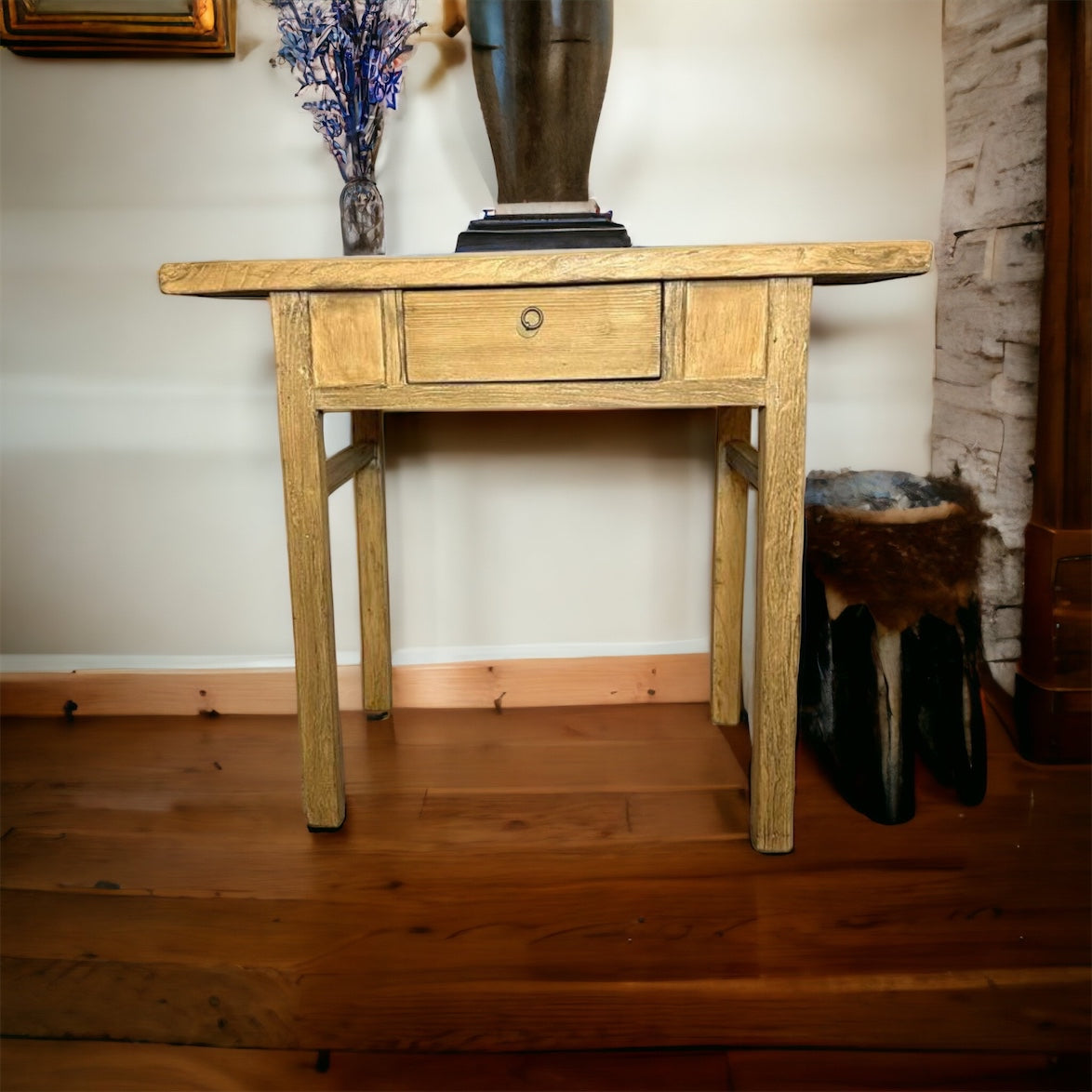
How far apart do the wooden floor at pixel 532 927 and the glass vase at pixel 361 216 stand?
2.92 feet

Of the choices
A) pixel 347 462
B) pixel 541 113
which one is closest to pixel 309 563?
pixel 347 462

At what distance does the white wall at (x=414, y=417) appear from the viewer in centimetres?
176

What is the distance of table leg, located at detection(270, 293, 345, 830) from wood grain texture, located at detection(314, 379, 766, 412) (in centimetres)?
6

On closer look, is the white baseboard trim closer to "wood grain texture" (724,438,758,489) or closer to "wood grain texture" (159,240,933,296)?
"wood grain texture" (724,438,758,489)

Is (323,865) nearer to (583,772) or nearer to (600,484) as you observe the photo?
(583,772)

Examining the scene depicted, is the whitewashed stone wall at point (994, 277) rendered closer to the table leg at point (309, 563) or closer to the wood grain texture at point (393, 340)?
the wood grain texture at point (393, 340)

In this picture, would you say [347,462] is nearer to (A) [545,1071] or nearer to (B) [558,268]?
(B) [558,268]

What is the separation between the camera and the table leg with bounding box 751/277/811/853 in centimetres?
124

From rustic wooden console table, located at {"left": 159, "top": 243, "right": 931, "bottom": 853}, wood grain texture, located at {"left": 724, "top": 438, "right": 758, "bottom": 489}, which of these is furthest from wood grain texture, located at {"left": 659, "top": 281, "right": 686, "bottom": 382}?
wood grain texture, located at {"left": 724, "top": 438, "right": 758, "bottom": 489}

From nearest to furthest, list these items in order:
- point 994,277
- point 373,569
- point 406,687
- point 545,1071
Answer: point 545,1071 < point 994,277 < point 373,569 < point 406,687

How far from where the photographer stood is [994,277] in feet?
5.53

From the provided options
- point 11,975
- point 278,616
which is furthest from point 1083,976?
point 278,616

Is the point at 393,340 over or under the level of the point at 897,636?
over

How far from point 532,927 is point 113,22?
1.68 meters
